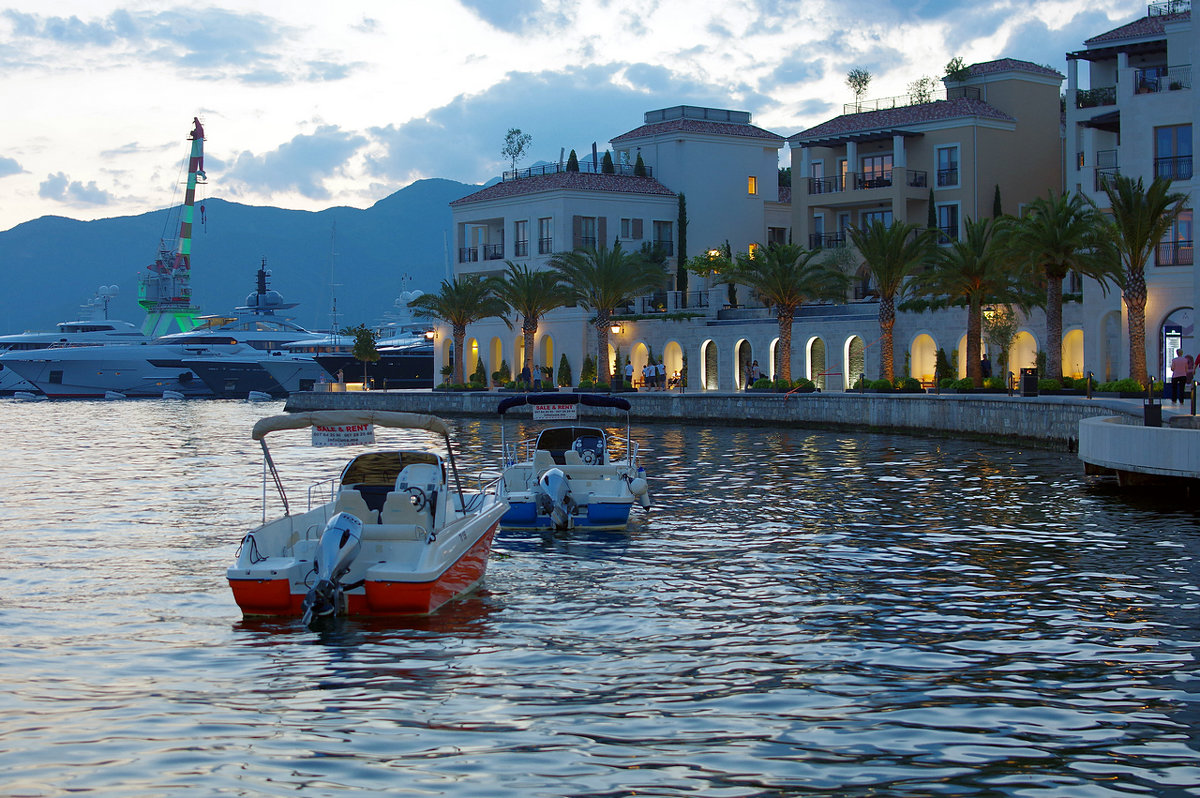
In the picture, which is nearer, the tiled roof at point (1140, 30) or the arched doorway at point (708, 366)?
the tiled roof at point (1140, 30)

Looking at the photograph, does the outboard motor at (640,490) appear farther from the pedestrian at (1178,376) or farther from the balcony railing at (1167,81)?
the balcony railing at (1167,81)

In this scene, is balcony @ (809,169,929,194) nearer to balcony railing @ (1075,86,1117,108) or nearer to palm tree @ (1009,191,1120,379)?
balcony railing @ (1075,86,1117,108)

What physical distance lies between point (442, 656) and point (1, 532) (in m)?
14.3

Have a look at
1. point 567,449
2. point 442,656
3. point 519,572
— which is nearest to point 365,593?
point 442,656

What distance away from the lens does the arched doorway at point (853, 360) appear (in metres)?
59.3

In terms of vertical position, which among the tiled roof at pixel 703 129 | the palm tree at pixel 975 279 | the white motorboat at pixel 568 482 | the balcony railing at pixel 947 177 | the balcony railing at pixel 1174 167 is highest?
the tiled roof at pixel 703 129

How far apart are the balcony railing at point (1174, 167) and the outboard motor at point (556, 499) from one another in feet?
106

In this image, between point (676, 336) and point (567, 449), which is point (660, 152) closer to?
point (676, 336)

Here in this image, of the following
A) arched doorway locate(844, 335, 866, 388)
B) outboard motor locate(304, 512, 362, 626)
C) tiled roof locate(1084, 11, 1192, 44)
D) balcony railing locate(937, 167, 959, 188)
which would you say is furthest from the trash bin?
outboard motor locate(304, 512, 362, 626)

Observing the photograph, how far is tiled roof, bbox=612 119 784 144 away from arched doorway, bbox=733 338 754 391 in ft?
63.2

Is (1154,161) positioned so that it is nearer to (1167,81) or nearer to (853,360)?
(1167,81)

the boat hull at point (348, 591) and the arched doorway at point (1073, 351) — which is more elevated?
the arched doorway at point (1073, 351)

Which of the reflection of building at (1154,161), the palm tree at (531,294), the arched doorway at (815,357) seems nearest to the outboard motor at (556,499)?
the reflection of building at (1154,161)

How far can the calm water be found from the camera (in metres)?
9.23
